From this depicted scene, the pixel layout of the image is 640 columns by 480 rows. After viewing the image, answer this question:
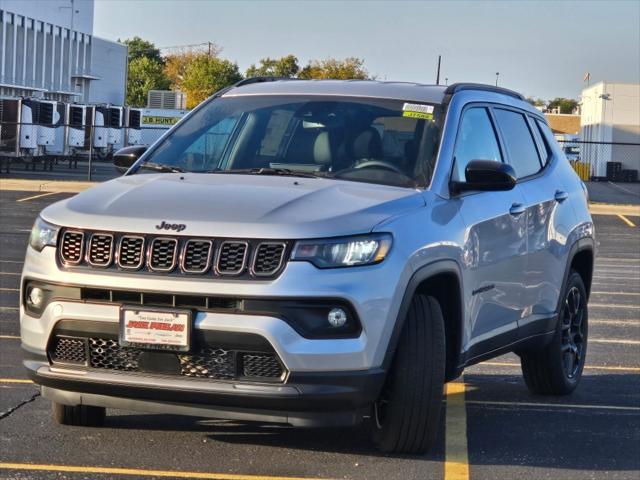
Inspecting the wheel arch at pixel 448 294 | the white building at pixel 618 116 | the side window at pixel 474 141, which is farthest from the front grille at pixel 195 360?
the white building at pixel 618 116

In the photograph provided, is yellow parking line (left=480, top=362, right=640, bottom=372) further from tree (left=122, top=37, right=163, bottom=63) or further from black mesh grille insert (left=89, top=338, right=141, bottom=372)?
tree (left=122, top=37, right=163, bottom=63)

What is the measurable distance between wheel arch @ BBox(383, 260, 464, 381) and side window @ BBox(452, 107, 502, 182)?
638mm

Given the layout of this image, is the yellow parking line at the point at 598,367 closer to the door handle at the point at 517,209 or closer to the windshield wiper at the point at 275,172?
the door handle at the point at 517,209

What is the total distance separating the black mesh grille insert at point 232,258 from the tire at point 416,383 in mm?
886

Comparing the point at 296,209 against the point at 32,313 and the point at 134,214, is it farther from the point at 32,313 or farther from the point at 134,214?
the point at 32,313

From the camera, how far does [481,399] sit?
26.0ft

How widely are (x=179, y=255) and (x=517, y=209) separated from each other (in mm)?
2526

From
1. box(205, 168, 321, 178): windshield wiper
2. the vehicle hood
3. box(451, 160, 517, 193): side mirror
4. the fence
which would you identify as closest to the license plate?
the vehicle hood

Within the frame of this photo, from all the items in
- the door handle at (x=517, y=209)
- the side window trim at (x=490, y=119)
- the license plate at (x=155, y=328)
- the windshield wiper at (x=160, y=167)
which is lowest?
the license plate at (x=155, y=328)

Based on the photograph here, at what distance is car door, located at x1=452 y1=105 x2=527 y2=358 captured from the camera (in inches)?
258

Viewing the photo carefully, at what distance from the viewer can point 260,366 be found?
543 centimetres

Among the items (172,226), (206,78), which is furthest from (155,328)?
(206,78)

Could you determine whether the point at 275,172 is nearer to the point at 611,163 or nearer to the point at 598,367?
the point at 598,367

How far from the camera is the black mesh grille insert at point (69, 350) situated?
223 inches
